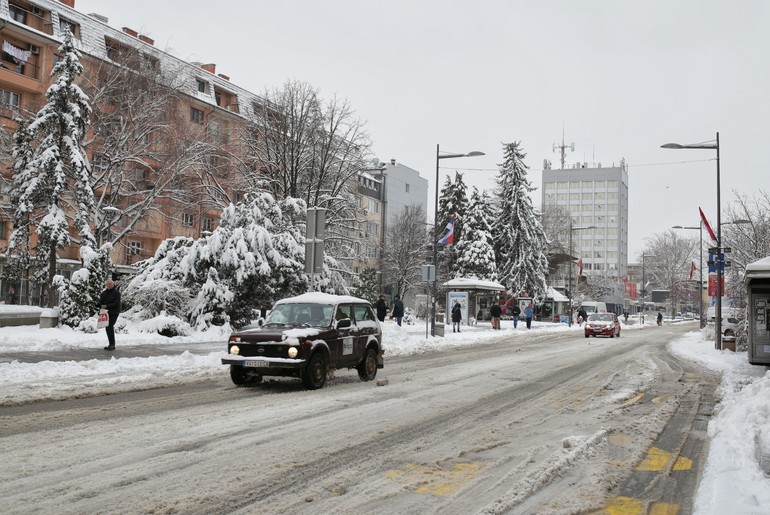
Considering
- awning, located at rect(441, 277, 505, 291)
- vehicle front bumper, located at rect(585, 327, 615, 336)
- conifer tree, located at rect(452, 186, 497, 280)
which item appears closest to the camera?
vehicle front bumper, located at rect(585, 327, 615, 336)

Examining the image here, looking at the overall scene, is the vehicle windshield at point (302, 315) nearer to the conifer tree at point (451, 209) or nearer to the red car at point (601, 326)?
the red car at point (601, 326)

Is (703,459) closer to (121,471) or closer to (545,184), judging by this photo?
(121,471)

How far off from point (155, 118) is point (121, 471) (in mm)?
28599

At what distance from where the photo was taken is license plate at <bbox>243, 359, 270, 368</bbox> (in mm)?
11680

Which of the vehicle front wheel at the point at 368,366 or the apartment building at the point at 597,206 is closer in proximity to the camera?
the vehicle front wheel at the point at 368,366

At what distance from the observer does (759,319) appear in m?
18.4

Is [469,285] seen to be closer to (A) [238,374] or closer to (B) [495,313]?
(B) [495,313]

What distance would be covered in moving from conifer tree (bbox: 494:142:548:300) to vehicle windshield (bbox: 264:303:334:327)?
50.1 meters

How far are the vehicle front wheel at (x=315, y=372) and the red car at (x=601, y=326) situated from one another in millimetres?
28215

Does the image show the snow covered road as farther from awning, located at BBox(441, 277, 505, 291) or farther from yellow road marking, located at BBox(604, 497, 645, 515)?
awning, located at BBox(441, 277, 505, 291)

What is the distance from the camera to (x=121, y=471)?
5.97 m

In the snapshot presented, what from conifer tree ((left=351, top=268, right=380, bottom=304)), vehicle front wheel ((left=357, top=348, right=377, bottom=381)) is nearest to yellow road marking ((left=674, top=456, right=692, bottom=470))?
vehicle front wheel ((left=357, top=348, right=377, bottom=381))

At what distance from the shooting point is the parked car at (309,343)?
11.7 meters

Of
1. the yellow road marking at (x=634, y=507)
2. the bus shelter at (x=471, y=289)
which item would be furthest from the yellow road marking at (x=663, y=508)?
the bus shelter at (x=471, y=289)
